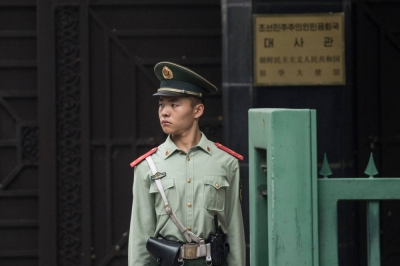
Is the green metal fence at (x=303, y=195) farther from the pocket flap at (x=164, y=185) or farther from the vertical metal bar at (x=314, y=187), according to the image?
the pocket flap at (x=164, y=185)

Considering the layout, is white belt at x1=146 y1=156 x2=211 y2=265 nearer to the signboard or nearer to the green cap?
the green cap

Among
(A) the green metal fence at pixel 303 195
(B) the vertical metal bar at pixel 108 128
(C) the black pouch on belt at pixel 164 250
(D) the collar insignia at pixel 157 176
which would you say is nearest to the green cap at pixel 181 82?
(D) the collar insignia at pixel 157 176

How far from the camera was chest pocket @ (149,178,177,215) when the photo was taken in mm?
4543

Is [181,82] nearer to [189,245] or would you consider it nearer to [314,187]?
[189,245]

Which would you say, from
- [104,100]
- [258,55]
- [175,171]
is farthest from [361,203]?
[175,171]

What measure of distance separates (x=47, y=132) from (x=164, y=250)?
2.79 meters

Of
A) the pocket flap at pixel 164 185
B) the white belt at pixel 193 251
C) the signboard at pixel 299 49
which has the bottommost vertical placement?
the white belt at pixel 193 251

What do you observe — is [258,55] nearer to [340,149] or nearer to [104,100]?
[340,149]

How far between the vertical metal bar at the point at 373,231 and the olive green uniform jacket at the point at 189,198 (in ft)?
5.30

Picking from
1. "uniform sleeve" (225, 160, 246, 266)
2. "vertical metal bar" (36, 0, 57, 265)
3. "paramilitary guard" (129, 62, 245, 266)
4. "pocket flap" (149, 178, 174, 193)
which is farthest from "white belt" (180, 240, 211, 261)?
"vertical metal bar" (36, 0, 57, 265)

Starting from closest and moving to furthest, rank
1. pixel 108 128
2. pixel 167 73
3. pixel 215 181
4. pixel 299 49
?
1. pixel 215 181
2. pixel 167 73
3. pixel 299 49
4. pixel 108 128

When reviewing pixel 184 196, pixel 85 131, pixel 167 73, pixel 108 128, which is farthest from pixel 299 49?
pixel 184 196

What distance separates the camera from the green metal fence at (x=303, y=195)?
2.90 meters

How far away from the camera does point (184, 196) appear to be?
4.55 metres
